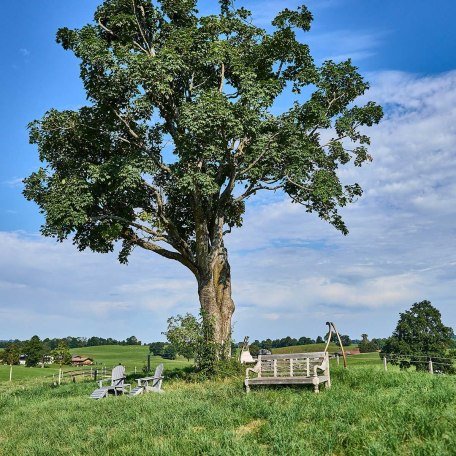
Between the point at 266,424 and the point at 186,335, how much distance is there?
11.8 m

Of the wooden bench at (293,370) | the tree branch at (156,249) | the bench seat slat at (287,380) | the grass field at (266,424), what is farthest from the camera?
the tree branch at (156,249)

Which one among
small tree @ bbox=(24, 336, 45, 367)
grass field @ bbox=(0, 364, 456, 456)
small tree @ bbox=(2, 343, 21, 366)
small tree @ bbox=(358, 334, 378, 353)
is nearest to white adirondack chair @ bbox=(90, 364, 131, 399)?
grass field @ bbox=(0, 364, 456, 456)

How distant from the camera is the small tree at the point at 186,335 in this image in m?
19.9

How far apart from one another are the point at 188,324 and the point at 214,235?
171 inches

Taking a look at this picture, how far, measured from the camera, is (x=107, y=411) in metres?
11.9

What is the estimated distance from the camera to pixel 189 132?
19.5 meters

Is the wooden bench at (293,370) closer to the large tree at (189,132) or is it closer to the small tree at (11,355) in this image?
the large tree at (189,132)

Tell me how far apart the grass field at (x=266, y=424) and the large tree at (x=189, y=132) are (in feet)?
29.9

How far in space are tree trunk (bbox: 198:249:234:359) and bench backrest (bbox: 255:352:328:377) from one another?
18.2ft

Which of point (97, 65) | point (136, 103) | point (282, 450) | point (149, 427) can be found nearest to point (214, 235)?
point (136, 103)

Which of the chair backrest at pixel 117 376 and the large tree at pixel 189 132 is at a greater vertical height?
the large tree at pixel 189 132

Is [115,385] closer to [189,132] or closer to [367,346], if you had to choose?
[189,132]

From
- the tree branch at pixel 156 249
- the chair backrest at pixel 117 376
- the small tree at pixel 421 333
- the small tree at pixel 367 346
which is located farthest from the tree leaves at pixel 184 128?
the small tree at pixel 367 346

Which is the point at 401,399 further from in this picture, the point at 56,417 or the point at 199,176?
the point at 199,176
